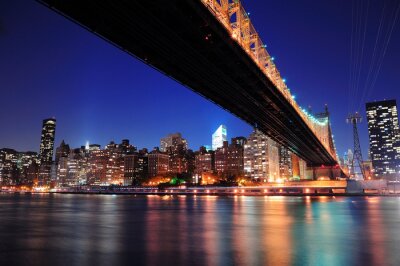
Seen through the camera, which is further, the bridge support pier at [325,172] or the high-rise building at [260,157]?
the high-rise building at [260,157]

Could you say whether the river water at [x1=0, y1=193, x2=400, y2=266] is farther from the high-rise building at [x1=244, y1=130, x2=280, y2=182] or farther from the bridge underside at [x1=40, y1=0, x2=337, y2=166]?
the high-rise building at [x1=244, y1=130, x2=280, y2=182]

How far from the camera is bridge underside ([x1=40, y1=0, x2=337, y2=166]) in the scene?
2020 cm

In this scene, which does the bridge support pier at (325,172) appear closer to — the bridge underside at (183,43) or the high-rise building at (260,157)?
the high-rise building at (260,157)

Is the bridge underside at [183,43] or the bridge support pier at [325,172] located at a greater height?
the bridge underside at [183,43]

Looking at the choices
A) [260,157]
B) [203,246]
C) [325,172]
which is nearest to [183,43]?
[203,246]

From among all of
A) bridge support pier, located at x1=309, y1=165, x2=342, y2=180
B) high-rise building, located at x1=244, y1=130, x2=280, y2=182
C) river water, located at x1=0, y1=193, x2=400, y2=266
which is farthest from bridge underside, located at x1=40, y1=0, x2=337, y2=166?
high-rise building, located at x1=244, y1=130, x2=280, y2=182

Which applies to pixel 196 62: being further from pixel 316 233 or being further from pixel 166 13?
pixel 316 233

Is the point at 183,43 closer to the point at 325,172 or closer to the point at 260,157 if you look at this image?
the point at 325,172

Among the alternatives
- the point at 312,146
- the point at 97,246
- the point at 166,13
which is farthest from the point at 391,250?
the point at 312,146

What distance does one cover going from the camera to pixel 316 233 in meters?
13.8

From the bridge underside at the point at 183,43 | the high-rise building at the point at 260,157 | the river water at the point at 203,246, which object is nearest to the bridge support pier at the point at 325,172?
the high-rise building at the point at 260,157

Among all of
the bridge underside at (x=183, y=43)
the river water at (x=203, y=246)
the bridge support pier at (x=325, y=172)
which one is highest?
the bridge underside at (x=183, y=43)

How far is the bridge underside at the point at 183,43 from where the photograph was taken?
66.3 feet

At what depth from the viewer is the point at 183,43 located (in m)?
24.3
